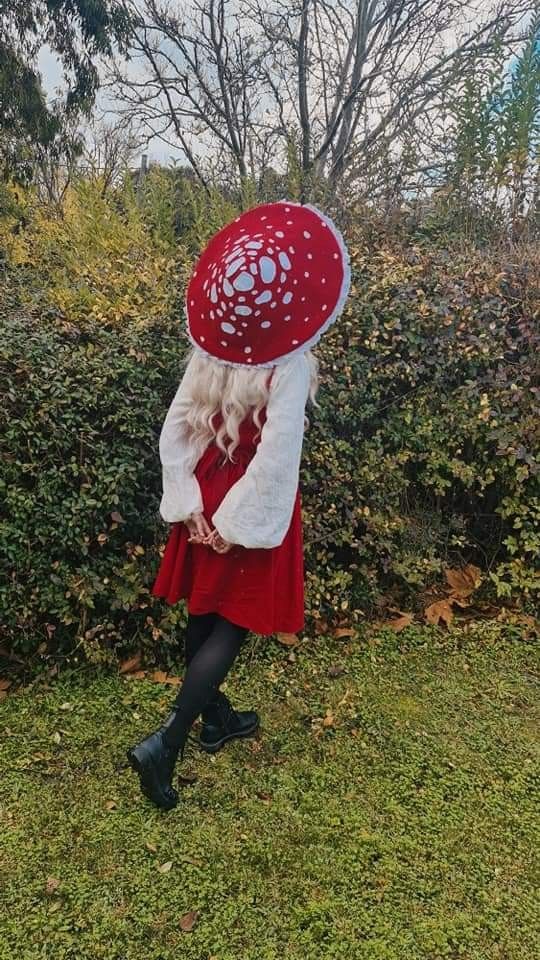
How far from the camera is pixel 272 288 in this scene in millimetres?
1789

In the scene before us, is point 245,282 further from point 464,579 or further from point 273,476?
point 464,579

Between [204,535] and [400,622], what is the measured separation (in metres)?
1.65

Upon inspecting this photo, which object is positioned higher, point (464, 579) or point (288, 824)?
point (464, 579)

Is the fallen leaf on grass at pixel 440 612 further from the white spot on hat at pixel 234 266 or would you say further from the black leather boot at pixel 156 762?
the white spot on hat at pixel 234 266

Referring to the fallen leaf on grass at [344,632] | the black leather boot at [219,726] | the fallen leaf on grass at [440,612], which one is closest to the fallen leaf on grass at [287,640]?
the fallen leaf on grass at [344,632]

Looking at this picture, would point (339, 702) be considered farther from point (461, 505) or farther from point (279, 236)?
point (279, 236)

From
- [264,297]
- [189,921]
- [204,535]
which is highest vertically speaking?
[264,297]

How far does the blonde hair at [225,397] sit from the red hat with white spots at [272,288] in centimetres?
3

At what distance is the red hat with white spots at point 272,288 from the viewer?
1792mm

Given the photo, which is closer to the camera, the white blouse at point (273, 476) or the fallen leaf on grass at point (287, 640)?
the white blouse at point (273, 476)

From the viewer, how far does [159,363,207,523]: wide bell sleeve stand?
2002 mm

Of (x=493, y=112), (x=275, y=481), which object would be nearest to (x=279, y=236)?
(x=275, y=481)

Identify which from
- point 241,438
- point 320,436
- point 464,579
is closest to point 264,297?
point 241,438

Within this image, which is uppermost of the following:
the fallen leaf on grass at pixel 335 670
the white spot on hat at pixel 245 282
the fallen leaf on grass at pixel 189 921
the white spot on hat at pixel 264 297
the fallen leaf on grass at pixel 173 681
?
the white spot on hat at pixel 245 282
